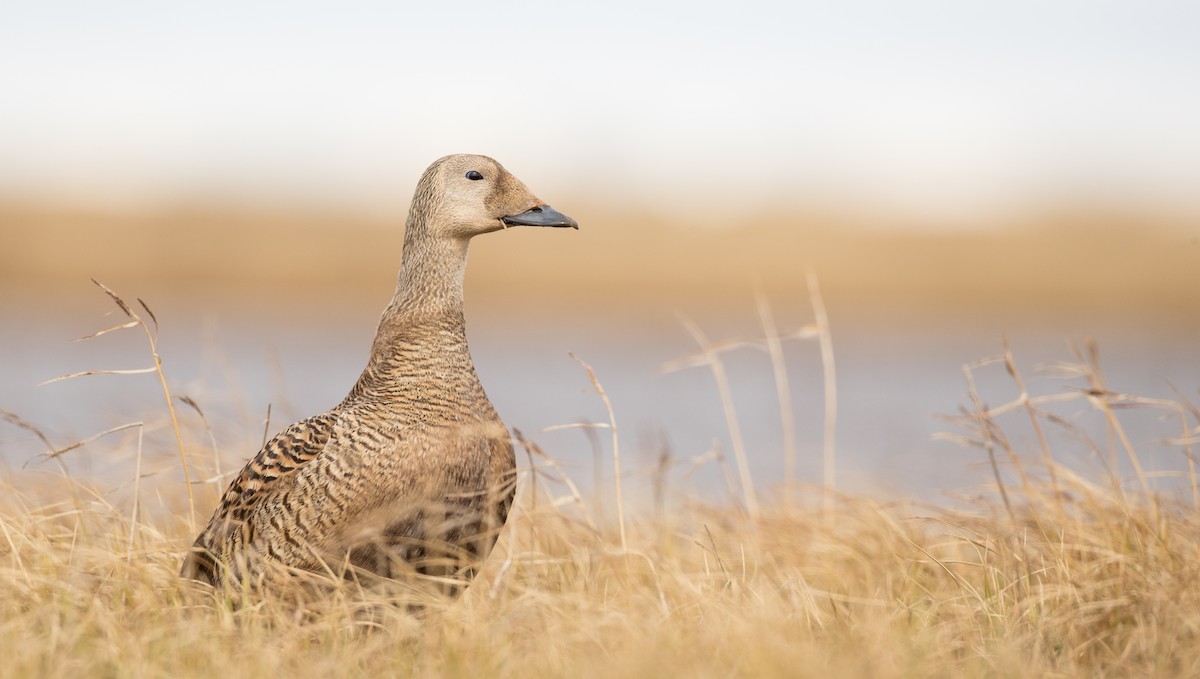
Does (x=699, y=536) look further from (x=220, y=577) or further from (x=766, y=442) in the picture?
(x=766, y=442)

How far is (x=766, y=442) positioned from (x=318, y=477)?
325 inches

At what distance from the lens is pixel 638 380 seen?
14.4m

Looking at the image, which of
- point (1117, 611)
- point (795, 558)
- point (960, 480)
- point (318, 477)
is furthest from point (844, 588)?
point (960, 480)

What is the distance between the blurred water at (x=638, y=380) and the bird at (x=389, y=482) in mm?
773

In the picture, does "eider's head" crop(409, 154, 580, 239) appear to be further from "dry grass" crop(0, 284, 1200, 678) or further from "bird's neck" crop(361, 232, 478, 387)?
"dry grass" crop(0, 284, 1200, 678)

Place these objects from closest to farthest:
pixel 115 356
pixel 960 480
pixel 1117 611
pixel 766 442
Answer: pixel 1117 611 < pixel 960 480 < pixel 766 442 < pixel 115 356

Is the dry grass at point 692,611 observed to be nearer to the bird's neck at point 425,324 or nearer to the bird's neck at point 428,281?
the bird's neck at point 425,324

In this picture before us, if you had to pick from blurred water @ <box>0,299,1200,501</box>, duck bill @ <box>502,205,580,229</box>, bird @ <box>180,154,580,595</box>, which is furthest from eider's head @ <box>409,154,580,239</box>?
blurred water @ <box>0,299,1200,501</box>

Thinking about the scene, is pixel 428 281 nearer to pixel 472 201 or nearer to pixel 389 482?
pixel 472 201

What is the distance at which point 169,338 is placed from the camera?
15.9 meters

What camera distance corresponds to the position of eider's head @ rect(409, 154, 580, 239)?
158 inches

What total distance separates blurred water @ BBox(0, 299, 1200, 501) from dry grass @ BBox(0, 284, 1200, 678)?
29.5 inches

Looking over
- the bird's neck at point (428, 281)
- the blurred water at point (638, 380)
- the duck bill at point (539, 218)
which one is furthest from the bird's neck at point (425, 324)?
the blurred water at point (638, 380)

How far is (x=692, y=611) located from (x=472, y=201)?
4.93 feet
